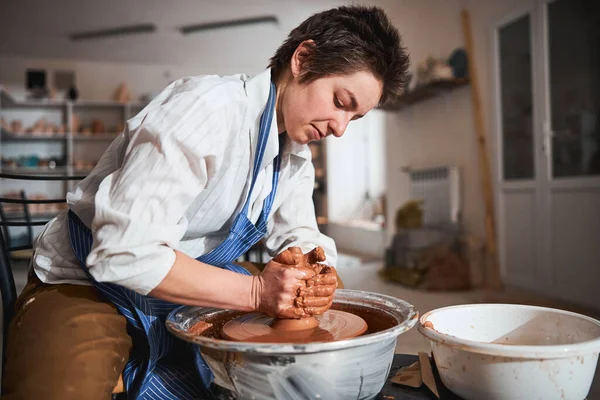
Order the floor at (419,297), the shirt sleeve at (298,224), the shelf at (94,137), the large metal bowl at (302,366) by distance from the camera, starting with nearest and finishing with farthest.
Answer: the large metal bowl at (302,366) < the shirt sleeve at (298,224) < the floor at (419,297) < the shelf at (94,137)

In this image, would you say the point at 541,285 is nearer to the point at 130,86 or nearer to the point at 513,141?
the point at 513,141

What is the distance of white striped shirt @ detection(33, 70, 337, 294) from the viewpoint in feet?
2.63

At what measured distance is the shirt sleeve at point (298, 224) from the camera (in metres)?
1.29

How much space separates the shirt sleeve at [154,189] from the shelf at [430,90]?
3.29 m

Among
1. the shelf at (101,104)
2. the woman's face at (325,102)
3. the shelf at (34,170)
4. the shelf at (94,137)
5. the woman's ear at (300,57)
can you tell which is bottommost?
the woman's face at (325,102)

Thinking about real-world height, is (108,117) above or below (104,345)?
above

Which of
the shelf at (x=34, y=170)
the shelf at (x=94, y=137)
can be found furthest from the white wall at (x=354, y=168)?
the shelf at (x=34, y=170)

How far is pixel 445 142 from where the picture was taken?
4676mm

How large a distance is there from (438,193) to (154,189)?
4.05 metres

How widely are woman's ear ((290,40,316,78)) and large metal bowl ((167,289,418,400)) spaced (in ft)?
1.97

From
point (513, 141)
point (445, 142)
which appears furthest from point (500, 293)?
point (445, 142)

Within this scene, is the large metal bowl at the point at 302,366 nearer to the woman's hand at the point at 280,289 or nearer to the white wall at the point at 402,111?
the woman's hand at the point at 280,289

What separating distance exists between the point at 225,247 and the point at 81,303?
0.33m

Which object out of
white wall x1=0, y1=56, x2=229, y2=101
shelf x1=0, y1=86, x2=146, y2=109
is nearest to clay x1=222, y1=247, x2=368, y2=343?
shelf x1=0, y1=86, x2=146, y2=109
